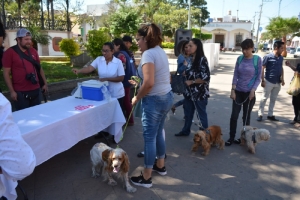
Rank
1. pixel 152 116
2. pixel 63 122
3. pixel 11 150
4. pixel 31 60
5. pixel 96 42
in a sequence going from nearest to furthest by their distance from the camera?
1. pixel 11 150
2. pixel 152 116
3. pixel 63 122
4. pixel 31 60
5. pixel 96 42

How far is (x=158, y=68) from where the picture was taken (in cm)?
243

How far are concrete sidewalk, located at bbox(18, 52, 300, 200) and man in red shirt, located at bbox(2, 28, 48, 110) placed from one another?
100 cm

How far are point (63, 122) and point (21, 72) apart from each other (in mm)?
1231

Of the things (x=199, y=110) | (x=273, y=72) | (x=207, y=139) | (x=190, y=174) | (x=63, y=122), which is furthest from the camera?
(x=273, y=72)

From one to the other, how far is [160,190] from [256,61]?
7.83 feet

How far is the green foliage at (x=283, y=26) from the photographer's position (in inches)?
979

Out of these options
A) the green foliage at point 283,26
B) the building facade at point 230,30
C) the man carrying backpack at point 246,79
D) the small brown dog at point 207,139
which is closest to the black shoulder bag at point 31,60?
the small brown dog at point 207,139

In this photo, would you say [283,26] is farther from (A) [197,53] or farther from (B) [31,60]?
(B) [31,60]

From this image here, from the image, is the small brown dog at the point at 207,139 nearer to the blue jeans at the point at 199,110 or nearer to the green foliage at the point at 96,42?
the blue jeans at the point at 199,110

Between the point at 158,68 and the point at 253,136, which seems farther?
the point at 253,136

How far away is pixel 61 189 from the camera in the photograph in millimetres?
2809

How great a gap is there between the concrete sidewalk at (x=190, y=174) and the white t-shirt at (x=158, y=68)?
1192 millimetres

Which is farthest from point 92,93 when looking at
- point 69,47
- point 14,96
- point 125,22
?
point 125,22

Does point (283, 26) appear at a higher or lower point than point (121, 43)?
higher
